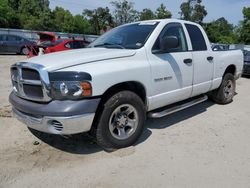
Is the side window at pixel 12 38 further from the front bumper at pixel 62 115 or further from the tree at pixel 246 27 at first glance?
the tree at pixel 246 27

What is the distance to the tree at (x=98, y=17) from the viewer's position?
214 feet

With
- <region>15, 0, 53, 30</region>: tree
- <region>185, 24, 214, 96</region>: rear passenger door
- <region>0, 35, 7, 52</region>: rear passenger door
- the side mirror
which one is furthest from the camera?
<region>15, 0, 53, 30</region>: tree

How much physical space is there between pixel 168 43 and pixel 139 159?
183 cm

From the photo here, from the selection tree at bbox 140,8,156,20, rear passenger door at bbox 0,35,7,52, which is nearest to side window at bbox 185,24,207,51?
rear passenger door at bbox 0,35,7,52

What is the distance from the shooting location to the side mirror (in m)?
4.18

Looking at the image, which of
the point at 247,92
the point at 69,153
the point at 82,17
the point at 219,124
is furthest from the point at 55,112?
the point at 82,17

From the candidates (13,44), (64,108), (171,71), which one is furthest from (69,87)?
(13,44)

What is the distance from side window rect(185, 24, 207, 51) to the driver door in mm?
255

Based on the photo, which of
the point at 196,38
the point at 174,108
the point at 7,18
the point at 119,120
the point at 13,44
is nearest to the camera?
the point at 119,120

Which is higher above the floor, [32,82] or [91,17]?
[91,17]

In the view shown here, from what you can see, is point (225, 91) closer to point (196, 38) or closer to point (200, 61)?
point (200, 61)

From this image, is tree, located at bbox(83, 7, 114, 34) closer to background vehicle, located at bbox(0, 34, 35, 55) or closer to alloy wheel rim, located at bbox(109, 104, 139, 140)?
background vehicle, located at bbox(0, 34, 35, 55)

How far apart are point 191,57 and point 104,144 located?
2353mm

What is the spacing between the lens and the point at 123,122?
3957mm
